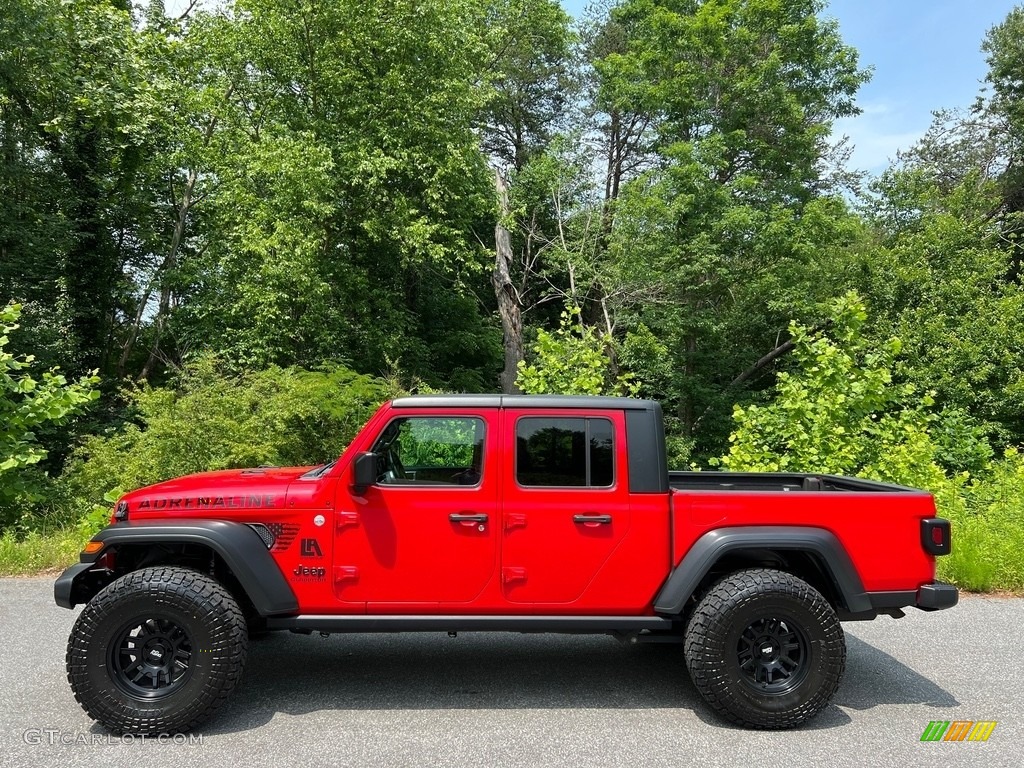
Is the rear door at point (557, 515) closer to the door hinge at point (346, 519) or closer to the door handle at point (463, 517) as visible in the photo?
the door handle at point (463, 517)

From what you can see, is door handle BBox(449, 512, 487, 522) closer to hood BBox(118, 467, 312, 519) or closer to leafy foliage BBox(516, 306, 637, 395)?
hood BBox(118, 467, 312, 519)

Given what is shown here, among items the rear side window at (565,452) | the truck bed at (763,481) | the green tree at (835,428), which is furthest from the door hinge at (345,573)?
the green tree at (835,428)

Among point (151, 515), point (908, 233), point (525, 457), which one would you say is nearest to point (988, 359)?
point (908, 233)

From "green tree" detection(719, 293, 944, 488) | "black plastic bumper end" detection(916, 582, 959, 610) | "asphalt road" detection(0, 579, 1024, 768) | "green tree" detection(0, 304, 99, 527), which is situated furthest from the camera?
"green tree" detection(719, 293, 944, 488)

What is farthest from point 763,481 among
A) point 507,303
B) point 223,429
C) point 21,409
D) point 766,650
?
point 507,303

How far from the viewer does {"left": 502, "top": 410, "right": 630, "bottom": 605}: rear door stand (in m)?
3.88

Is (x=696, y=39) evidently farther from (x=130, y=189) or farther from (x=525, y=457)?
(x=525, y=457)

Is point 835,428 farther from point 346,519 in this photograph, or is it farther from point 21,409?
point 21,409

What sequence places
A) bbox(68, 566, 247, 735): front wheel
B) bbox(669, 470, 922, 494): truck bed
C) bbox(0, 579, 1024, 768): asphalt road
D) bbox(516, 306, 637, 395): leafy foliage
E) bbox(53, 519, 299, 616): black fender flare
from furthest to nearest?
bbox(516, 306, 637, 395): leafy foliage
bbox(669, 470, 922, 494): truck bed
bbox(53, 519, 299, 616): black fender flare
bbox(68, 566, 247, 735): front wheel
bbox(0, 579, 1024, 768): asphalt road

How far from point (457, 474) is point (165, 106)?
14369mm

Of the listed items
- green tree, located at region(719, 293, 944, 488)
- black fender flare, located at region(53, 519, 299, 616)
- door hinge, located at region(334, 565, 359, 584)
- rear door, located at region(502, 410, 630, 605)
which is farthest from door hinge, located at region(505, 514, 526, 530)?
green tree, located at region(719, 293, 944, 488)

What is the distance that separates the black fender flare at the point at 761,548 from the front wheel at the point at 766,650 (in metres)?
0.15

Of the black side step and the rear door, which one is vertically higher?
the rear door

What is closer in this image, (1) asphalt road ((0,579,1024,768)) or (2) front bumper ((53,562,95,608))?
(1) asphalt road ((0,579,1024,768))
